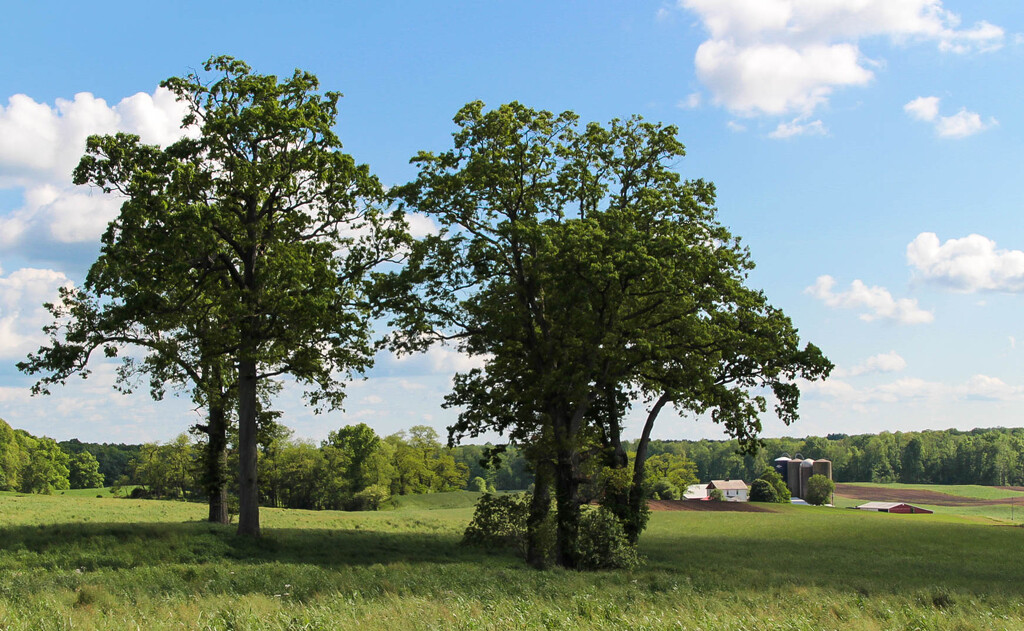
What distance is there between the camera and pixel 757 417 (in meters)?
32.9

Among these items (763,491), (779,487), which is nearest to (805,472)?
(779,487)

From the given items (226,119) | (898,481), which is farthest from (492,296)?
(898,481)

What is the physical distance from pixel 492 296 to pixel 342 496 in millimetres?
72779

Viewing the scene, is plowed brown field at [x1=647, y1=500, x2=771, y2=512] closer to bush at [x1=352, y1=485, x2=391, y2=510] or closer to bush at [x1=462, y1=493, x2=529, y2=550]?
bush at [x1=352, y1=485, x2=391, y2=510]

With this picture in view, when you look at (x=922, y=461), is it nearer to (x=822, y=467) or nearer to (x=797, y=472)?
(x=822, y=467)

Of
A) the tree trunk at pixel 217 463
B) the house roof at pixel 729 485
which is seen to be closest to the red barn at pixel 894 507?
the house roof at pixel 729 485

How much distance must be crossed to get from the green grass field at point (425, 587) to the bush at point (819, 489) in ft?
340

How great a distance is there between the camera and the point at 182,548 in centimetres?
2573

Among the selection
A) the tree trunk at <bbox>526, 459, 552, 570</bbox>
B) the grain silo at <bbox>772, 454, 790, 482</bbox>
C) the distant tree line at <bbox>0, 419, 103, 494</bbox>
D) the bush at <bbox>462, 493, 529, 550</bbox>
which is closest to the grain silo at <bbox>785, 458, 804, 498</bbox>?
the grain silo at <bbox>772, 454, 790, 482</bbox>

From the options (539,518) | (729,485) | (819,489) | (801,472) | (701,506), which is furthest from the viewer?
(729,485)

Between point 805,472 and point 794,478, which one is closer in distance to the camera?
point 805,472

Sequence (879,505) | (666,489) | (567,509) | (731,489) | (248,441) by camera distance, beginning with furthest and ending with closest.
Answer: (731,489), (879,505), (666,489), (567,509), (248,441)

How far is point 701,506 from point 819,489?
60042mm

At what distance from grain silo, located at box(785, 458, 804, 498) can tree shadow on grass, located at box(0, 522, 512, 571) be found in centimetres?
13513
